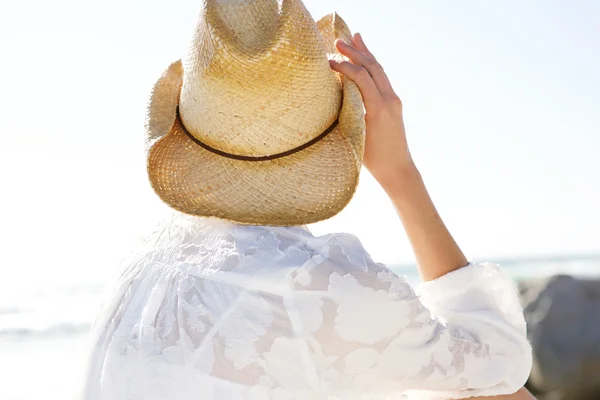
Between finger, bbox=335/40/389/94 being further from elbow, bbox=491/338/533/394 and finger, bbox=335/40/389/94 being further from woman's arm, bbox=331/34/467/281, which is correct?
elbow, bbox=491/338/533/394

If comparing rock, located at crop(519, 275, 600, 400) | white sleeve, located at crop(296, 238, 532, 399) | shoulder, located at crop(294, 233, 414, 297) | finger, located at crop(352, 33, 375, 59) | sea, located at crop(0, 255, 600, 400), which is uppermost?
finger, located at crop(352, 33, 375, 59)

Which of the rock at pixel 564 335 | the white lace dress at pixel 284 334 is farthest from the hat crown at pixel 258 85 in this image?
the rock at pixel 564 335

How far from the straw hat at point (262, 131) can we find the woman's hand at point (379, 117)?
0.37ft

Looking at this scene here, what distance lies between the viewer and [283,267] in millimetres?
1588

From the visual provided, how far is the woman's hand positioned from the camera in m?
2.05

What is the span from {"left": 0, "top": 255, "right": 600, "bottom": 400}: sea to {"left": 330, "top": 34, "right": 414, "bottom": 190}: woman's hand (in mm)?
913

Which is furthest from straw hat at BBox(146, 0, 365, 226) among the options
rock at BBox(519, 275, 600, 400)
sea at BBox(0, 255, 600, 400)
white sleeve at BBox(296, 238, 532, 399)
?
rock at BBox(519, 275, 600, 400)

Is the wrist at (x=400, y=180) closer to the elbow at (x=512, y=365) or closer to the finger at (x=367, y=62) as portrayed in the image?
the finger at (x=367, y=62)

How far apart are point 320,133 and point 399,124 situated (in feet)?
0.91

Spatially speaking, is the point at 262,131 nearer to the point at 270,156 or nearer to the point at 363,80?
the point at 270,156

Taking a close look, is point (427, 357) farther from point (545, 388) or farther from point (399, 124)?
point (545, 388)

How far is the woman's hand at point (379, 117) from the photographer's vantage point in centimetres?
205

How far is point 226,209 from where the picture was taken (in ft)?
5.91

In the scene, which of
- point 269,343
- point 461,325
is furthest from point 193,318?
point 461,325
